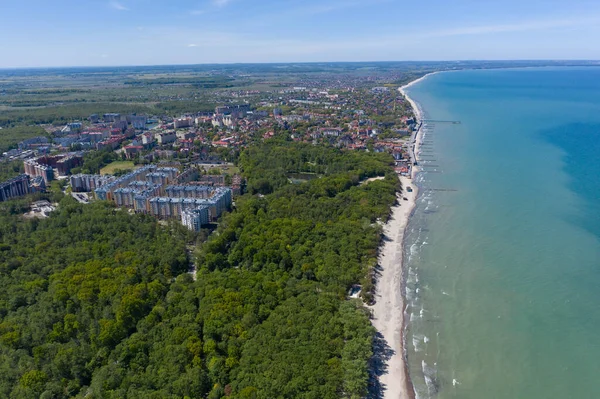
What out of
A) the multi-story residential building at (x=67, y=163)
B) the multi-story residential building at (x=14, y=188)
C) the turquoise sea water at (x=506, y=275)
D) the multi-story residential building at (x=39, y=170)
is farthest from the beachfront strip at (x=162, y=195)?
the turquoise sea water at (x=506, y=275)

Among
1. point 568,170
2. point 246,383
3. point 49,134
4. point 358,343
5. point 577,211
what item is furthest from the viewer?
point 49,134

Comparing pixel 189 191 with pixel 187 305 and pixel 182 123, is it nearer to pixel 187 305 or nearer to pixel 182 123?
pixel 187 305

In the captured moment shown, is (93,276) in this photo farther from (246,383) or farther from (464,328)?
(464,328)

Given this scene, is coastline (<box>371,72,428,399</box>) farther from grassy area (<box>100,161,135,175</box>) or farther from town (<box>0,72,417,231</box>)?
grassy area (<box>100,161,135,175</box>)

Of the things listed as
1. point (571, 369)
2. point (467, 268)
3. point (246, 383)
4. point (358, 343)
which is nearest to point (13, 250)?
point (246, 383)

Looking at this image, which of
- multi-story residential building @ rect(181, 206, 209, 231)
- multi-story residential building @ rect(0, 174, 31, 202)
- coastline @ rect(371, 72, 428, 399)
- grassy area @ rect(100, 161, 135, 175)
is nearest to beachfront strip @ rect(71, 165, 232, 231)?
multi-story residential building @ rect(181, 206, 209, 231)

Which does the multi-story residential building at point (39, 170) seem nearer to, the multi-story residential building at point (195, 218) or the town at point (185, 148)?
the town at point (185, 148)

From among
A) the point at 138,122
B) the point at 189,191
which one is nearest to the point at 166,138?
the point at 138,122
